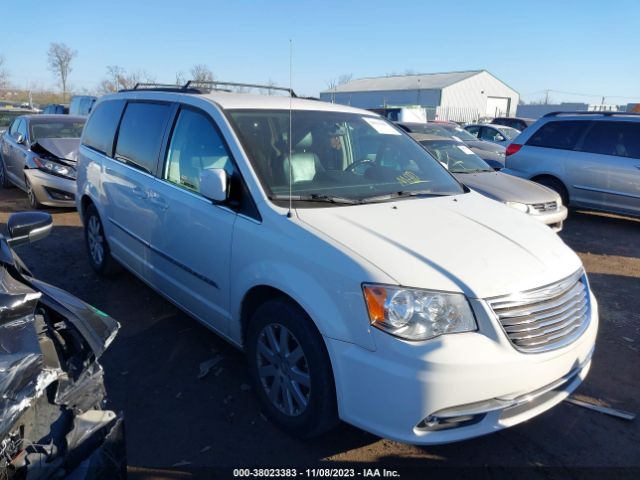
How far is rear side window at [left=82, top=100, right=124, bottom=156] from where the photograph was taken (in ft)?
16.0

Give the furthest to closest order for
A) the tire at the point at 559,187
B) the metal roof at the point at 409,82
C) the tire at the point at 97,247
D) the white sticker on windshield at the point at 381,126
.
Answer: the metal roof at the point at 409,82 → the tire at the point at 559,187 → the tire at the point at 97,247 → the white sticker on windshield at the point at 381,126

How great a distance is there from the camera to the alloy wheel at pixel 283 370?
2.70m

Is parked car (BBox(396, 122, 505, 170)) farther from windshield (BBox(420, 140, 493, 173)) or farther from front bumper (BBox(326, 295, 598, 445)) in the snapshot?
front bumper (BBox(326, 295, 598, 445))

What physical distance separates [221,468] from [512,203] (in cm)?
518

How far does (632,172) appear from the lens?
797 centimetres

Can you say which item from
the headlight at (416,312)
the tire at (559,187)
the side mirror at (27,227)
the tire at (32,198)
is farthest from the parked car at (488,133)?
the side mirror at (27,227)

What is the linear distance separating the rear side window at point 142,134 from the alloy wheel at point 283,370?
1887mm

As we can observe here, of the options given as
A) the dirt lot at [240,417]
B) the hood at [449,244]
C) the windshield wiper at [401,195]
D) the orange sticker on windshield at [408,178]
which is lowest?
the dirt lot at [240,417]

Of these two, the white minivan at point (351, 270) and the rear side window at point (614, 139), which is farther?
the rear side window at point (614, 139)

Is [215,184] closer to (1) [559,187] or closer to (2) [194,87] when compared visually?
(2) [194,87]

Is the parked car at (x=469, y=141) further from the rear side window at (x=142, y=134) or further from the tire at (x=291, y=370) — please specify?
the tire at (x=291, y=370)

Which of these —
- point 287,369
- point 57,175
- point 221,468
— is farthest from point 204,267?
point 57,175

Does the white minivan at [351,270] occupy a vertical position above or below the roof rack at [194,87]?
below

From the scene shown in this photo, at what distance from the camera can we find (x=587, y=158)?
8477 millimetres
